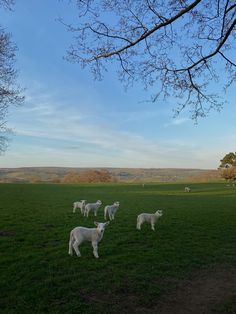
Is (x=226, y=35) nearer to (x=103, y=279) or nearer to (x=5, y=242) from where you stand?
(x=103, y=279)

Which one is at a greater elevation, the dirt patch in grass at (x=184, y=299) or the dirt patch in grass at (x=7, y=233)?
the dirt patch in grass at (x=7, y=233)

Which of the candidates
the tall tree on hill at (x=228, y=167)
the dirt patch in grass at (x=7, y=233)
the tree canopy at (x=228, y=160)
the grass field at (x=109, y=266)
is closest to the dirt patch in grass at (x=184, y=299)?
the grass field at (x=109, y=266)

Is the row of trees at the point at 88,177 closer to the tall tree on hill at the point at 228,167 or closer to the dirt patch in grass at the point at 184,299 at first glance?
the tall tree on hill at the point at 228,167

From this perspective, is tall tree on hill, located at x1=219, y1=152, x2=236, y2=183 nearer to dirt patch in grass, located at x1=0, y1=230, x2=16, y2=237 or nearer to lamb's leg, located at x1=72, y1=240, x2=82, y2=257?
dirt patch in grass, located at x1=0, y1=230, x2=16, y2=237

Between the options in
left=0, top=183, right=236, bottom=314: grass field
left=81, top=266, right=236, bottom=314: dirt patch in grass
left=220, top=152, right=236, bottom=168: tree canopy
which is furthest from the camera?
left=220, top=152, right=236, bottom=168: tree canopy

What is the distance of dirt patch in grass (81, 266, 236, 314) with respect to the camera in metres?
7.49

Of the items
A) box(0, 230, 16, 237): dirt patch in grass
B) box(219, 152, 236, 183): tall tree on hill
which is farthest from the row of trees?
box(0, 230, 16, 237): dirt patch in grass

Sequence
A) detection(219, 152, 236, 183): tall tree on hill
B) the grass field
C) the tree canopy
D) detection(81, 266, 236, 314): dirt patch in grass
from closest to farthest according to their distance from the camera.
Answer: detection(81, 266, 236, 314): dirt patch in grass
the grass field
detection(219, 152, 236, 183): tall tree on hill
the tree canopy

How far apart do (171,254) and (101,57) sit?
23.8 feet

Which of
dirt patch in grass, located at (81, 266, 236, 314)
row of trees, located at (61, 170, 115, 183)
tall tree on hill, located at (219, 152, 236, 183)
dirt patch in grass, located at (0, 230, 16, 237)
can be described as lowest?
dirt patch in grass, located at (81, 266, 236, 314)

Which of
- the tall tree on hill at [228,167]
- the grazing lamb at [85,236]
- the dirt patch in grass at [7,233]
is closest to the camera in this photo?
the grazing lamb at [85,236]

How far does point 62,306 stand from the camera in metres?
7.44

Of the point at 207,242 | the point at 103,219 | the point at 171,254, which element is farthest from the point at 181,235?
the point at 103,219

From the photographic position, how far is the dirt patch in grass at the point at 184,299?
7492 millimetres
